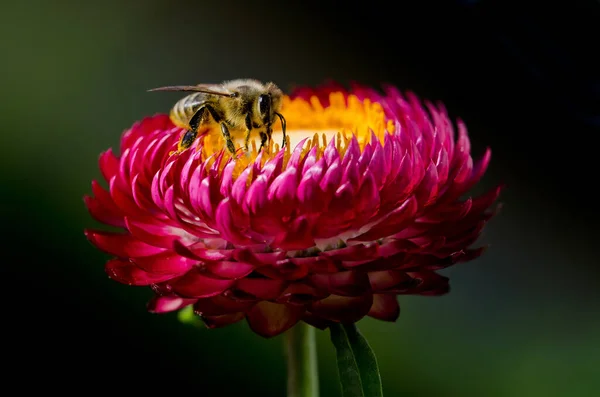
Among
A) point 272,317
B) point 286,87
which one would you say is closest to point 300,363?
point 272,317

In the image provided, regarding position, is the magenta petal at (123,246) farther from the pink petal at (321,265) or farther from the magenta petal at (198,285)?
the pink petal at (321,265)

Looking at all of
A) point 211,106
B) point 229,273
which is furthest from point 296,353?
point 211,106

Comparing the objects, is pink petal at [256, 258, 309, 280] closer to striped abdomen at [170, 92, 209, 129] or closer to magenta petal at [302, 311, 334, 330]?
magenta petal at [302, 311, 334, 330]

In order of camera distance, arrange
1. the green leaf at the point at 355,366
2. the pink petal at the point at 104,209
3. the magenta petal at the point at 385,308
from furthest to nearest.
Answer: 1. the pink petal at the point at 104,209
2. the magenta petal at the point at 385,308
3. the green leaf at the point at 355,366

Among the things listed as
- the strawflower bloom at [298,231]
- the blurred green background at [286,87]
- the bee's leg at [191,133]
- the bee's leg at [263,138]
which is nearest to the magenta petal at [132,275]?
the strawflower bloom at [298,231]

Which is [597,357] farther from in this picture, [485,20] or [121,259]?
[121,259]
